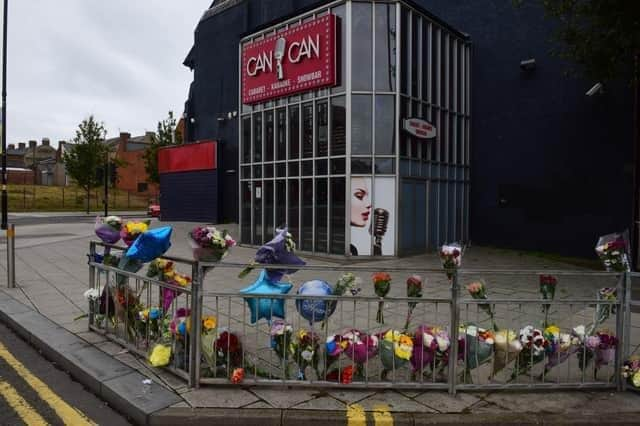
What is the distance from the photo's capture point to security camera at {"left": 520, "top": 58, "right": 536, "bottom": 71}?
14.4 metres

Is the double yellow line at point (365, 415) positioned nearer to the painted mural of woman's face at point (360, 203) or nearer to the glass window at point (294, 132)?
the painted mural of woman's face at point (360, 203)

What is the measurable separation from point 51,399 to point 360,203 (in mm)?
9640

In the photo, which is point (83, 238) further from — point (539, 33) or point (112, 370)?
point (539, 33)

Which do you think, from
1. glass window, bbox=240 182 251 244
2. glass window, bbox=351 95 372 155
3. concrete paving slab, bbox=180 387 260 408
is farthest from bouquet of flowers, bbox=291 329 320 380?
glass window, bbox=240 182 251 244

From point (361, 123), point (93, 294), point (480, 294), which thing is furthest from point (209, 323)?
point (361, 123)

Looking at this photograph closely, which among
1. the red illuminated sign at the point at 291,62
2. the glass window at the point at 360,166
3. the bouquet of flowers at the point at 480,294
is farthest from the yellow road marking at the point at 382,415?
the red illuminated sign at the point at 291,62

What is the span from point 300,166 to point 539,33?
27.4 feet

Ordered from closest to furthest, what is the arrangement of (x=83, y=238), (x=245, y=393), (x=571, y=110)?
(x=245, y=393) < (x=571, y=110) < (x=83, y=238)

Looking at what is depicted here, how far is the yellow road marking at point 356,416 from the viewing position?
3277mm

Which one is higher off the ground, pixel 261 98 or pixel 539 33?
pixel 539 33

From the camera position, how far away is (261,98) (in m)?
14.9

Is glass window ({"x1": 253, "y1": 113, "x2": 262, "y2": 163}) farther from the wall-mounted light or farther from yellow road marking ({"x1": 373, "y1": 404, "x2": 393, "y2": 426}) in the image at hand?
yellow road marking ({"x1": 373, "y1": 404, "x2": 393, "y2": 426})

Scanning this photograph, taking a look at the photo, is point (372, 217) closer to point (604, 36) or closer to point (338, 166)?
point (338, 166)

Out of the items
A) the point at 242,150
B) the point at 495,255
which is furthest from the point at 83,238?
the point at 495,255
